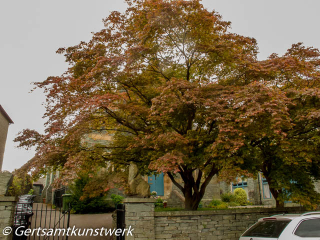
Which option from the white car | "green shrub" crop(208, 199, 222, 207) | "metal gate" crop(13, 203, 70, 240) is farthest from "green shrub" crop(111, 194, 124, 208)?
the white car

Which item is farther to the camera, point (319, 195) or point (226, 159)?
point (319, 195)

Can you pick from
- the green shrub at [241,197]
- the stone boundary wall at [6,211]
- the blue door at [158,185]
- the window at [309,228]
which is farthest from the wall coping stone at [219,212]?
the blue door at [158,185]

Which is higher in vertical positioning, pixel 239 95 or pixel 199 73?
pixel 199 73

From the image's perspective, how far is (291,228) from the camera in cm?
512

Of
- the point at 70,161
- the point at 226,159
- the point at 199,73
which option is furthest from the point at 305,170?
the point at 70,161

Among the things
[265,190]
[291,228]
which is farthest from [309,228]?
[265,190]

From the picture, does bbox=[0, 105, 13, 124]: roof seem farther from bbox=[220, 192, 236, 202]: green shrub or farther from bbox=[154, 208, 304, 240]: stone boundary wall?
bbox=[220, 192, 236, 202]: green shrub

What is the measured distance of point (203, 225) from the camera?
8078mm

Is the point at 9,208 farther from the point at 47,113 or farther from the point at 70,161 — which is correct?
the point at 47,113

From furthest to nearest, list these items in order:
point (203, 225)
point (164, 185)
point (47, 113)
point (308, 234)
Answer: point (164, 185), point (47, 113), point (203, 225), point (308, 234)

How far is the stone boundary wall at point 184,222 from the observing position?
7.31 metres

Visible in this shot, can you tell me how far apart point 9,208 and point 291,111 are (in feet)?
28.6

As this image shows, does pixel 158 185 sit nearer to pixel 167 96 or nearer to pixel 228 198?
pixel 228 198

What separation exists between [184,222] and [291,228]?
348 centimetres
